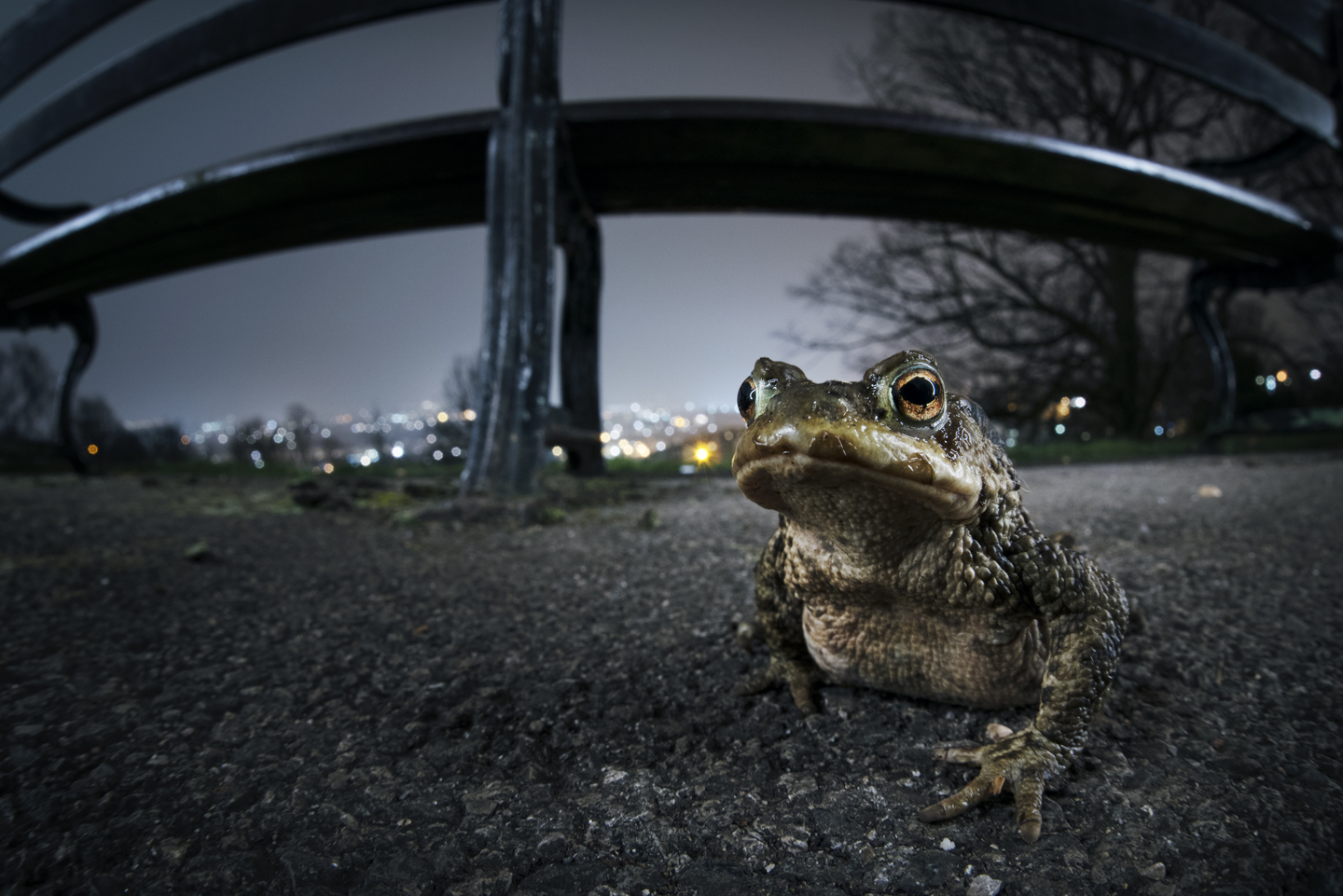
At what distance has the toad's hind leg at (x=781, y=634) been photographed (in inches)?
53.5

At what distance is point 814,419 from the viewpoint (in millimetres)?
928

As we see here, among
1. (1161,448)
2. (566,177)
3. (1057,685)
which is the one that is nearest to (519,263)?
(566,177)

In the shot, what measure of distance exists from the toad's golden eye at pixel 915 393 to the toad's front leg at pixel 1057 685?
364mm

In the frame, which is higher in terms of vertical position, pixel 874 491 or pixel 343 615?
pixel 874 491

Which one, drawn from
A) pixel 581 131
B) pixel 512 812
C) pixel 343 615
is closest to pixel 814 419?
pixel 512 812

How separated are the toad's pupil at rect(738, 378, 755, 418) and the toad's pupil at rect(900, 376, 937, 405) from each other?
0.84ft

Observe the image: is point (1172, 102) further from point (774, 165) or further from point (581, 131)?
point (581, 131)

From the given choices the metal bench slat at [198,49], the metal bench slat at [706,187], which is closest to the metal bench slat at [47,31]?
the metal bench slat at [198,49]

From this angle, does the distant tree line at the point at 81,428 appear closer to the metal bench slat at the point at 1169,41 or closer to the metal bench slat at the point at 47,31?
the metal bench slat at the point at 47,31

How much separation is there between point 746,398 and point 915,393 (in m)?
0.29

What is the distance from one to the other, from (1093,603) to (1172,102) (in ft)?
40.2

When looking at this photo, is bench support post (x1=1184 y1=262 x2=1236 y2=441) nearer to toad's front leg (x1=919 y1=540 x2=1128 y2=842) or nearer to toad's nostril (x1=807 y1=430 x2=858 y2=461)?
toad's front leg (x1=919 y1=540 x2=1128 y2=842)

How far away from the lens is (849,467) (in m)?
0.92

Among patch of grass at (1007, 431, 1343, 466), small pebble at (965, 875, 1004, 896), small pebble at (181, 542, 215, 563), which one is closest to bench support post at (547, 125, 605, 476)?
small pebble at (181, 542, 215, 563)
